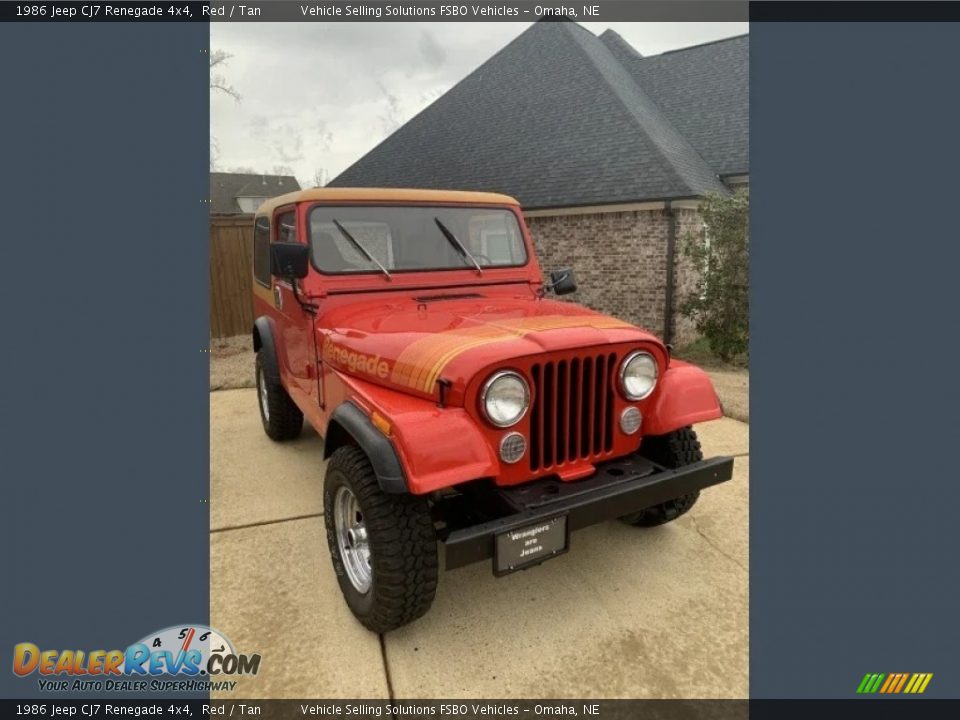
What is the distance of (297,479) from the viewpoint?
4.20 meters

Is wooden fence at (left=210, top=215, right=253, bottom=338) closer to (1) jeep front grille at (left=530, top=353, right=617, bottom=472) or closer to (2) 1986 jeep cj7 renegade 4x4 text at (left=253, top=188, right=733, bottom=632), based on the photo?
(2) 1986 jeep cj7 renegade 4x4 text at (left=253, top=188, right=733, bottom=632)

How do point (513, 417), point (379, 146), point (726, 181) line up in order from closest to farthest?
point (513, 417) < point (726, 181) < point (379, 146)

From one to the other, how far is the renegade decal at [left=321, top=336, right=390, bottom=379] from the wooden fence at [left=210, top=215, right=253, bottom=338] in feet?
24.8

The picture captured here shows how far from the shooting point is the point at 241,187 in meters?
36.8

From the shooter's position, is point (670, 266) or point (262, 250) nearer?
point (262, 250)

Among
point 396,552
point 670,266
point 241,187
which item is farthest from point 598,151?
point 241,187

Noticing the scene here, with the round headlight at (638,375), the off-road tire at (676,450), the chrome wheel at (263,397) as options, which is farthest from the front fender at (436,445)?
the chrome wheel at (263,397)

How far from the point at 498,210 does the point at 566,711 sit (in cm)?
299

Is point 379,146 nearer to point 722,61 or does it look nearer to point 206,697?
point 722,61

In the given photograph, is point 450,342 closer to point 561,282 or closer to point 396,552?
point 396,552

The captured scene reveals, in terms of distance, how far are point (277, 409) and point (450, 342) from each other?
279cm

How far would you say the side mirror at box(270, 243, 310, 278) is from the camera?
3031 millimetres

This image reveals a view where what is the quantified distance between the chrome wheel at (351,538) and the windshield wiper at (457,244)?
1722mm

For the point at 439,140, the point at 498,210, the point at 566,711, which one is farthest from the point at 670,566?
the point at 439,140
